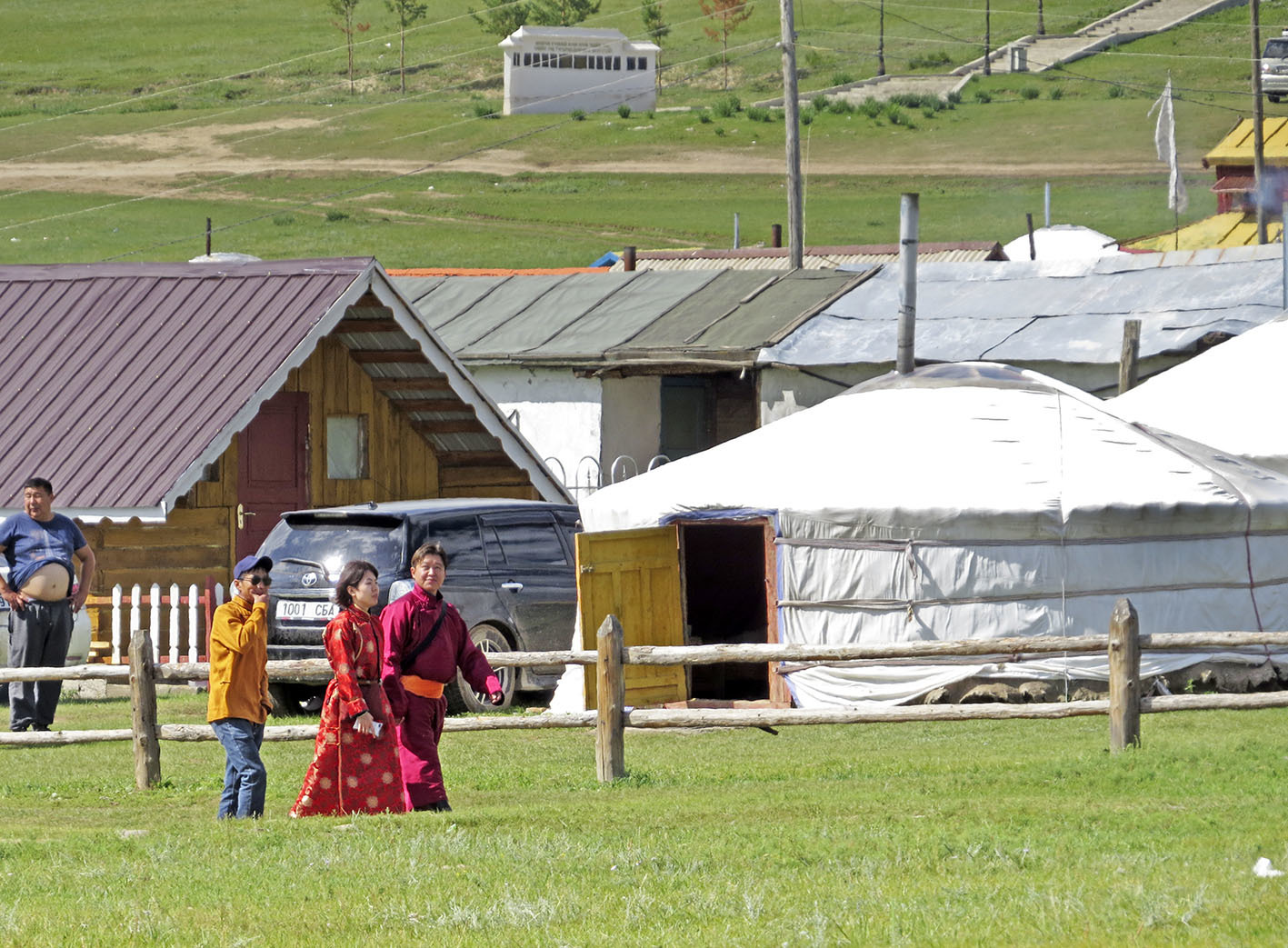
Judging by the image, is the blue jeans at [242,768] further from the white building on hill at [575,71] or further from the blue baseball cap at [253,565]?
the white building on hill at [575,71]

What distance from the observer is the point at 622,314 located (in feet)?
91.2

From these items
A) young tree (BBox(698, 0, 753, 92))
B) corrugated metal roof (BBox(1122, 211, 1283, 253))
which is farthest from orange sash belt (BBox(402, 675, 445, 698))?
young tree (BBox(698, 0, 753, 92))

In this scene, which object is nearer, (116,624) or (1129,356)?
(116,624)

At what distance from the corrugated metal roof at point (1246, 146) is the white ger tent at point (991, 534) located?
3851 cm

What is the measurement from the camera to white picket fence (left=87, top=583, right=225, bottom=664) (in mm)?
18172

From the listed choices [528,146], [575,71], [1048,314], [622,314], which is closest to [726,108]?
[528,146]

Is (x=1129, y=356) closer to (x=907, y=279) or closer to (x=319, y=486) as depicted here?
(x=907, y=279)

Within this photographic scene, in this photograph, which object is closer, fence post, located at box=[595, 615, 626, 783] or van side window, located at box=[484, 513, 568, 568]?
fence post, located at box=[595, 615, 626, 783]

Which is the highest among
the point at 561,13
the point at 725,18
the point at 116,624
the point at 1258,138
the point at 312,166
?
the point at 561,13

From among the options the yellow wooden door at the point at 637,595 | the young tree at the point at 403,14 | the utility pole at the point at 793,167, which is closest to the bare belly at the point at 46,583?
the yellow wooden door at the point at 637,595

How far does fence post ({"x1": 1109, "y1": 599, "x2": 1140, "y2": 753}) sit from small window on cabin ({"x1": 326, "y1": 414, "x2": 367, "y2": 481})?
10.9 metres

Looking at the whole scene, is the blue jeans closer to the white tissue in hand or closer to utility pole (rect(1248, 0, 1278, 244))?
the white tissue in hand

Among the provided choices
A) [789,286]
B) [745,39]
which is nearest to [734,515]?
[789,286]

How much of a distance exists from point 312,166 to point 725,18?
3700cm
